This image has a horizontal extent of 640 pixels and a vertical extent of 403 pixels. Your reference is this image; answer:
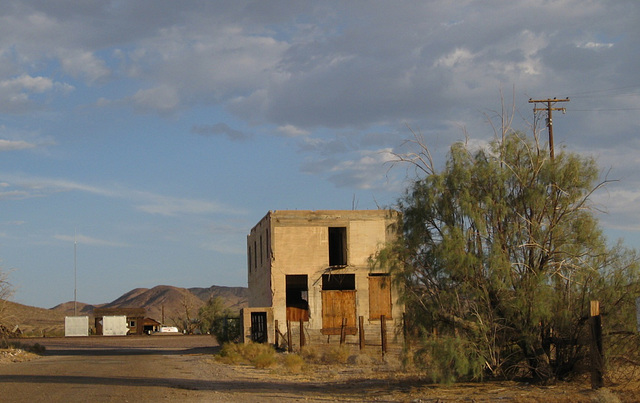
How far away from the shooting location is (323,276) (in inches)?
1502

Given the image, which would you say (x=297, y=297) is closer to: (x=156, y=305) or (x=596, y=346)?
(x=596, y=346)

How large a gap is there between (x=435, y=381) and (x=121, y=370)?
1315 centimetres

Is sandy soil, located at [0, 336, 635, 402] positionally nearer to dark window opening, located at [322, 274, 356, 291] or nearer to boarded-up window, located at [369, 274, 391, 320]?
boarded-up window, located at [369, 274, 391, 320]

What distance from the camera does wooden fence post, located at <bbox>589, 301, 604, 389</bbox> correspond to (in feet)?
48.0

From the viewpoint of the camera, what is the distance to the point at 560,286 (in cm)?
1670

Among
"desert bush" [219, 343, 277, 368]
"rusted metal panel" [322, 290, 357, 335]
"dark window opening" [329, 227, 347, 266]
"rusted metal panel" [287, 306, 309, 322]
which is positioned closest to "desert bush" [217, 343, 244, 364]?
"desert bush" [219, 343, 277, 368]

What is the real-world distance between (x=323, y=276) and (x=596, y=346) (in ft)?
79.3

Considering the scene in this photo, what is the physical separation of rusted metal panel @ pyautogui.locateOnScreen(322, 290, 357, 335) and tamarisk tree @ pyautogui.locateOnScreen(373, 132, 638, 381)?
19961 mm

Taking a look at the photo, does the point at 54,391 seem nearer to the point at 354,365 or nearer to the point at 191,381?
the point at 191,381

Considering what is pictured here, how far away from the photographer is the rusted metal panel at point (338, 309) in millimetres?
37344

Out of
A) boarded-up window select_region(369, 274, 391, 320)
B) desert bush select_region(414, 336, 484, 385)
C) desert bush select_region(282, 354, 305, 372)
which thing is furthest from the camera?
boarded-up window select_region(369, 274, 391, 320)

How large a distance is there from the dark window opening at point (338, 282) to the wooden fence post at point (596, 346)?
23930 millimetres

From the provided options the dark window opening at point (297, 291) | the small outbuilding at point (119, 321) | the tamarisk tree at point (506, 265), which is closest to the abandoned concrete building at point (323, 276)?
the dark window opening at point (297, 291)

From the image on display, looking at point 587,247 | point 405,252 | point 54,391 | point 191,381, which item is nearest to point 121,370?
point 191,381
